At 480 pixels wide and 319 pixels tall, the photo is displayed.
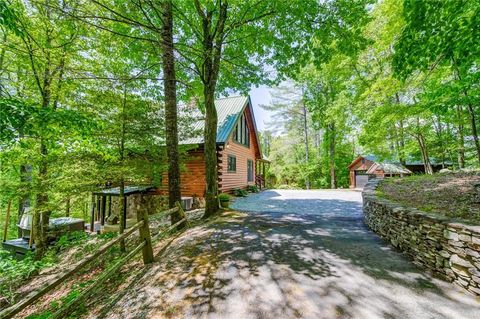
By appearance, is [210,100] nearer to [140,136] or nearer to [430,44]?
[140,136]

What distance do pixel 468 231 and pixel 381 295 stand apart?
1348 millimetres

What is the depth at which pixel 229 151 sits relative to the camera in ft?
41.4

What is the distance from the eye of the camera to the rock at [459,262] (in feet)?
8.62

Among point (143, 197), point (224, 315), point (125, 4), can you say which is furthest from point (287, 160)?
point (224, 315)

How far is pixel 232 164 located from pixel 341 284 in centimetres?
1046

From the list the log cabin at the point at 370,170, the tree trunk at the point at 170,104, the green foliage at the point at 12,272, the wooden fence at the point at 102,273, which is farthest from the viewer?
the log cabin at the point at 370,170

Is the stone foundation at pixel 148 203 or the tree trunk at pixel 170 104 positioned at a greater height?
the tree trunk at pixel 170 104

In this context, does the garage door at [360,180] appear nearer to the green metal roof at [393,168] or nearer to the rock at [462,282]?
the green metal roof at [393,168]

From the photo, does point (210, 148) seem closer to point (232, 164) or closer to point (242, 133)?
point (232, 164)

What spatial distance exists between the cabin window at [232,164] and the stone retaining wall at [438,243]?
898 cm

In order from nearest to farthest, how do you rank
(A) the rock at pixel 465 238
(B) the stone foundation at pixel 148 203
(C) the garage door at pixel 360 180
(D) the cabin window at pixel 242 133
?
1. (A) the rock at pixel 465 238
2. (B) the stone foundation at pixel 148 203
3. (D) the cabin window at pixel 242 133
4. (C) the garage door at pixel 360 180

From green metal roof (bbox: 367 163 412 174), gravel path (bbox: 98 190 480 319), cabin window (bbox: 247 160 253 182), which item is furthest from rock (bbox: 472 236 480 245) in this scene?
green metal roof (bbox: 367 163 412 174)

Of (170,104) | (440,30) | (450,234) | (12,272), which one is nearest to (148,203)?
(12,272)

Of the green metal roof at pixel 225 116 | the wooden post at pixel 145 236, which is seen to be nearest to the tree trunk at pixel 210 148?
the wooden post at pixel 145 236
